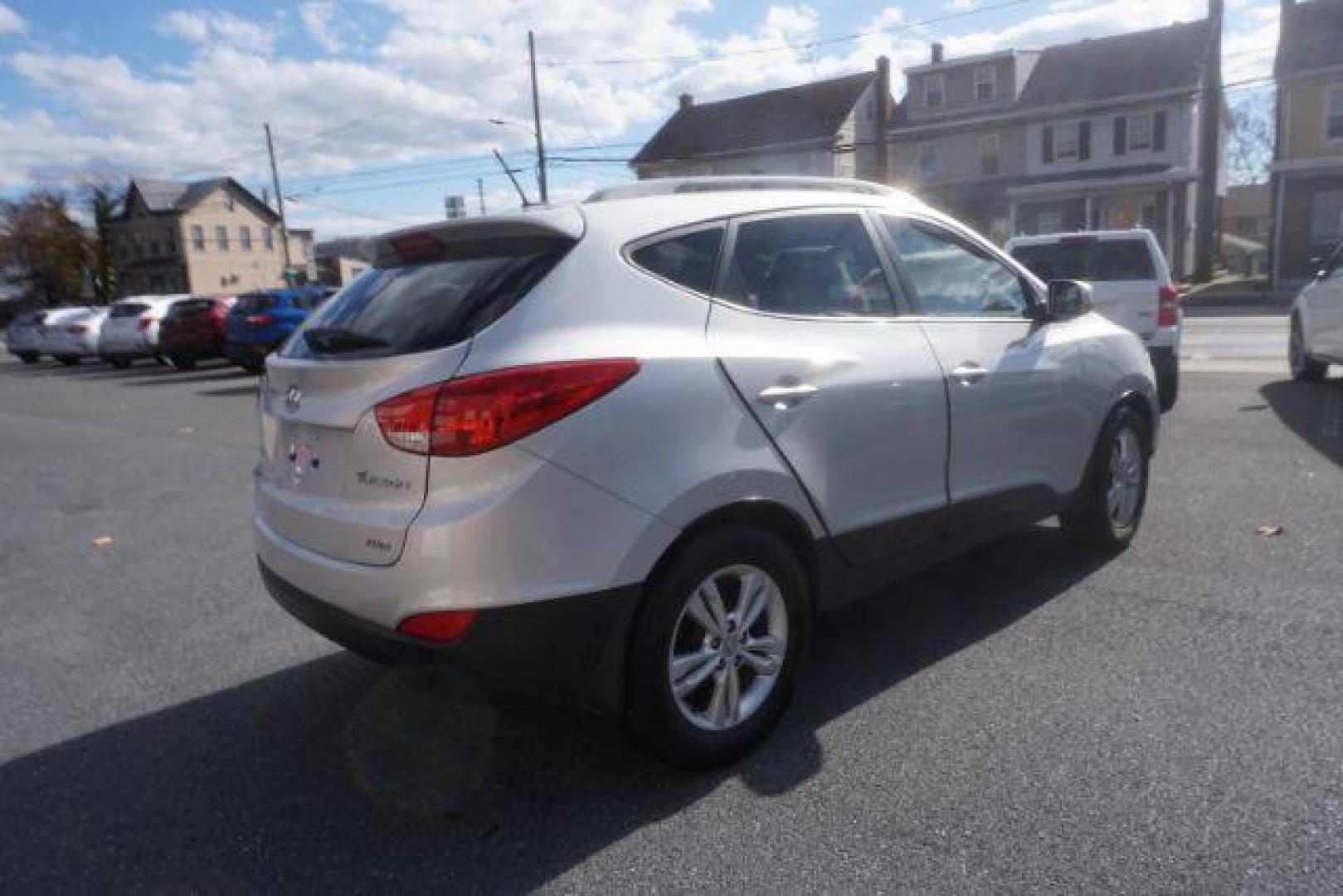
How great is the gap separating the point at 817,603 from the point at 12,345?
99.1 ft

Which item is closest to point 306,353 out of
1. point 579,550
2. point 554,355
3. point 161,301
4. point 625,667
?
point 554,355

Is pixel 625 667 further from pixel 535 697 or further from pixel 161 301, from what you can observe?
pixel 161 301

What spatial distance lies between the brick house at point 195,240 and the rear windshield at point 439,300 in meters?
67.5

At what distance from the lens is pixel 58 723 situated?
11.8 feet

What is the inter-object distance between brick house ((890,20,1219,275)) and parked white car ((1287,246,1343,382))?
2655 cm

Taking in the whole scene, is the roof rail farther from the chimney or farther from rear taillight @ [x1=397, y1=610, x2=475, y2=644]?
the chimney

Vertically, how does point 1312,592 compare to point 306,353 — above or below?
below

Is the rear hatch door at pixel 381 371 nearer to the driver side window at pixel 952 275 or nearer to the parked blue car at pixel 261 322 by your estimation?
the driver side window at pixel 952 275

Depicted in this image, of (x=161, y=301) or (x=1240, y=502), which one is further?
(x=161, y=301)

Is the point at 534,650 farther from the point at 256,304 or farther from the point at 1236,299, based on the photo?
the point at 1236,299

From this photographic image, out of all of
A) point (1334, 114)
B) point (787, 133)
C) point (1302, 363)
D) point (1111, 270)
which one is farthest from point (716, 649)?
point (787, 133)

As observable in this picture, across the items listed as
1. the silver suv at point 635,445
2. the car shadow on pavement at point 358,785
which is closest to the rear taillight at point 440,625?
the silver suv at point 635,445

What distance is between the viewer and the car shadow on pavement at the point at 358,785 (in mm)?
2676

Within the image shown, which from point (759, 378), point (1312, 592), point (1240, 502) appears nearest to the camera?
point (759, 378)
